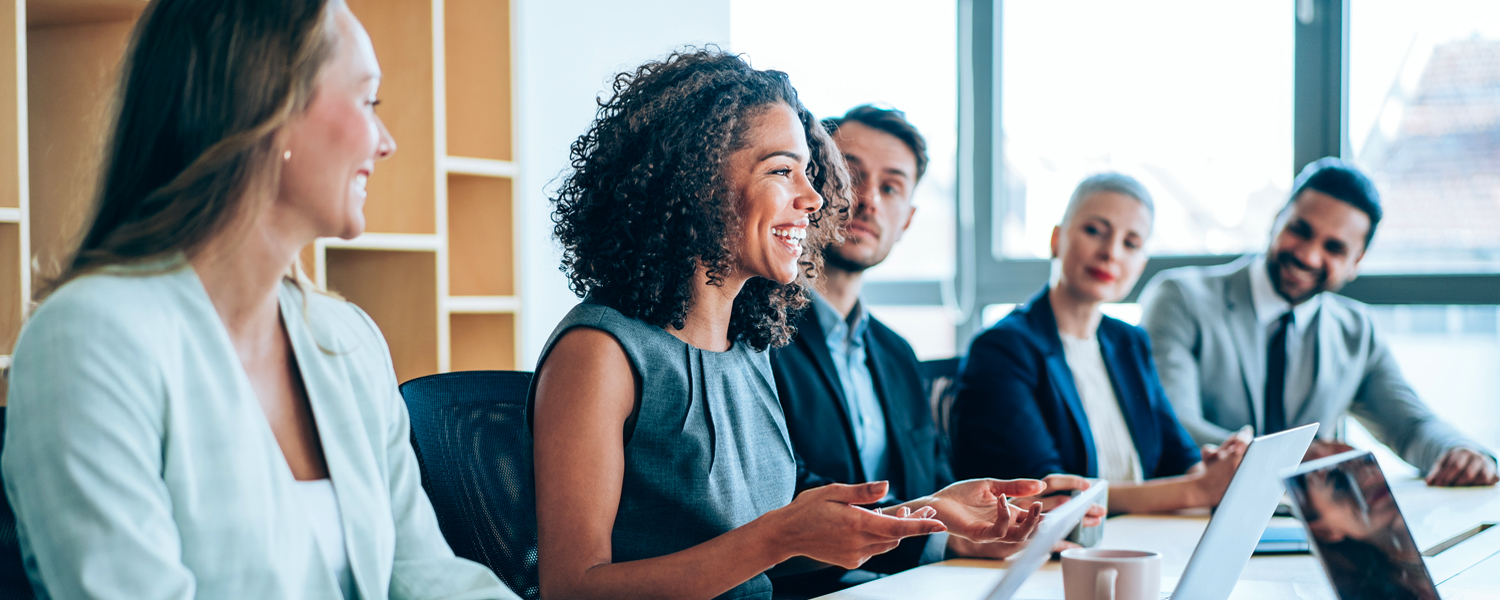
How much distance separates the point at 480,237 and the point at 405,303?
1.01 ft

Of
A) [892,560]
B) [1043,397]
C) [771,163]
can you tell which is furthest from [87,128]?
[1043,397]

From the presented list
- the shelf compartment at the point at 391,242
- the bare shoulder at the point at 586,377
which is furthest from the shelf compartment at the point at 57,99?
the bare shoulder at the point at 586,377

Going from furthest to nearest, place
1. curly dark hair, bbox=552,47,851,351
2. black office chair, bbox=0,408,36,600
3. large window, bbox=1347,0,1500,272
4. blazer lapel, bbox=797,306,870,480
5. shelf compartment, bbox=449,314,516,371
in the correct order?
1. large window, bbox=1347,0,1500,272
2. shelf compartment, bbox=449,314,516,371
3. blazer lapel, bbox=797,306,870,480
4. curly dark hair, bbox=552,47,851,351
5. black office chair, bbox=0,408,36,600

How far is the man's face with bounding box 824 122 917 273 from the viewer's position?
6.99 feet

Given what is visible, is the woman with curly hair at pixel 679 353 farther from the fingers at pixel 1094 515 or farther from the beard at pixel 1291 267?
the beard at pixel 1291 267

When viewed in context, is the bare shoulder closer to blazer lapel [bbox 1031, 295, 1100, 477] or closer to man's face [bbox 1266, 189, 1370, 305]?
blazer lapel [bbox 1031, 295, 1100, 477]

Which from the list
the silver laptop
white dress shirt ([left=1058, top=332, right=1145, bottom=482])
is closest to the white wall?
white dress shirt ([left=1058, top=332, right=1145, bottom=482])

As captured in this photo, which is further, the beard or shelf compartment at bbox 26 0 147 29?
the beard

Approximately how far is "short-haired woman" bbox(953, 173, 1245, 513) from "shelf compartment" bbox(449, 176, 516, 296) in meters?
1.26

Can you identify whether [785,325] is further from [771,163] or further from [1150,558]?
[1150,558]

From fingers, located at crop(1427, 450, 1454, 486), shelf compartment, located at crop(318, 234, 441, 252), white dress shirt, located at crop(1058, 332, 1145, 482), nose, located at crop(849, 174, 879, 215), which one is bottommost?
fingers, located at crop(1427, 450, 1454, 486)

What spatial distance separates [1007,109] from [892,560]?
282cm

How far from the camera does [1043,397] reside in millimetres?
2068

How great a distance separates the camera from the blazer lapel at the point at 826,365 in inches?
70.4
